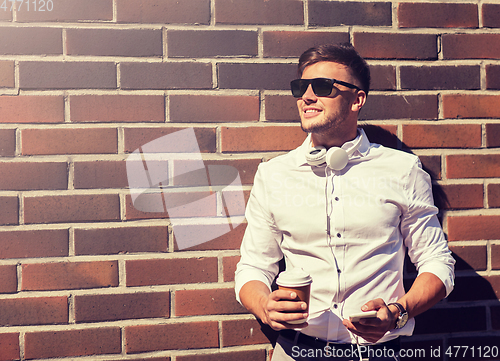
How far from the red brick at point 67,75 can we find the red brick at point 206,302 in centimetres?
101

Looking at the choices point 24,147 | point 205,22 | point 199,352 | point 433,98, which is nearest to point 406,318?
point 199,352

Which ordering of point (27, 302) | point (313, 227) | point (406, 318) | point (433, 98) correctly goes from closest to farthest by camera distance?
point (406, 318)
point (313, 227)
point (27, 302)
point (433, 98)

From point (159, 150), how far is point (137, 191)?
0.69 ft

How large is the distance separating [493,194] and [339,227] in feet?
2.97

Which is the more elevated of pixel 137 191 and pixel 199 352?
pixel 137 191

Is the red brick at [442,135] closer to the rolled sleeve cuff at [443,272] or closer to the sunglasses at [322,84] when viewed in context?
the sunglasses at [322,84]

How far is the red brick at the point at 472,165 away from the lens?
5.40 feet

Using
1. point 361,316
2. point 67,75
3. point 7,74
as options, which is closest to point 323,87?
point 361,316

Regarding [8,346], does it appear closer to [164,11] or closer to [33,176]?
[33,176]

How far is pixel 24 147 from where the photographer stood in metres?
1.51

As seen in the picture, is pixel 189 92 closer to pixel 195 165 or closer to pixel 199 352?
pixel 195 165

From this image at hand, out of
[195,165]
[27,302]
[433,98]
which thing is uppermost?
[433,98]

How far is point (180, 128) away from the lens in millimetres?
1564

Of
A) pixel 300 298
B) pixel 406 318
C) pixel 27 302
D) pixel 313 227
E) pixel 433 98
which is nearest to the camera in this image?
pixel 300 298
